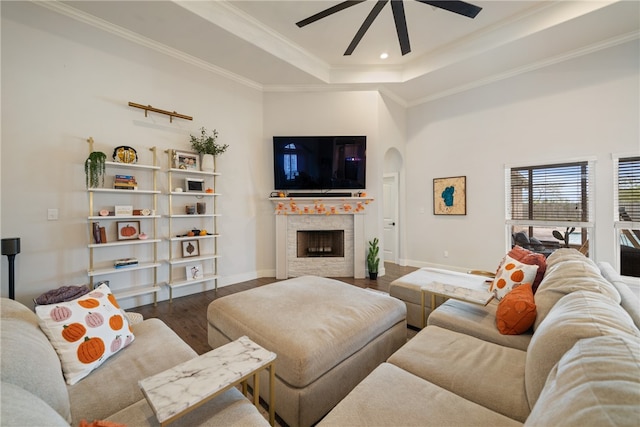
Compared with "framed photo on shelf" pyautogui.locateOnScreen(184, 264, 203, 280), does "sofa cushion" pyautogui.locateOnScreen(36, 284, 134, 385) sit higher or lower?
higher

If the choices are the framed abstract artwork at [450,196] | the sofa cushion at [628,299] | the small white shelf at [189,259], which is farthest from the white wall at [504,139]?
the small white shelf at [189,259]

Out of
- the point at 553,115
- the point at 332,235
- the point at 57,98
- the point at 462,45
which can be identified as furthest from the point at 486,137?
the point at 57,98

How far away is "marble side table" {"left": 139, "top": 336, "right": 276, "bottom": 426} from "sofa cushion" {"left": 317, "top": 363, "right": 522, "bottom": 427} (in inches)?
15.6

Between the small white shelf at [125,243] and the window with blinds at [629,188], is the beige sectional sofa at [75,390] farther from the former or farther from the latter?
the window with blinds at [629,188]

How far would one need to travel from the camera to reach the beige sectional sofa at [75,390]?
28.0 inches

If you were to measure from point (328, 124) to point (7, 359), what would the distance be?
4.69 meters

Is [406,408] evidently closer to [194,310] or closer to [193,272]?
[194,310]

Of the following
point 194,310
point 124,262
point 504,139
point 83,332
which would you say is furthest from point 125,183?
point 504,139

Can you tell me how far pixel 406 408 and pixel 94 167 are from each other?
368 cm

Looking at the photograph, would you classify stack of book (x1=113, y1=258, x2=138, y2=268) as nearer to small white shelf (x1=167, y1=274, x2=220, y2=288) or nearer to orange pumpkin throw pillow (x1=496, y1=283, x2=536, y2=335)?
small white shelf (x1=167, y1=274, x2=220, y2=288)

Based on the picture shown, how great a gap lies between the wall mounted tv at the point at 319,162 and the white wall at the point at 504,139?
5.25 feet

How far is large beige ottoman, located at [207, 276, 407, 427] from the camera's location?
4.73 ft

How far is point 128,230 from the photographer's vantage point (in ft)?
10.7

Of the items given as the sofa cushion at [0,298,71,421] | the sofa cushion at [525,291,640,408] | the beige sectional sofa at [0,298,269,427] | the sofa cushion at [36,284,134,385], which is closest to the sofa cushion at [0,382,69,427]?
the beige sectional sofa at [0,298,269,427]
